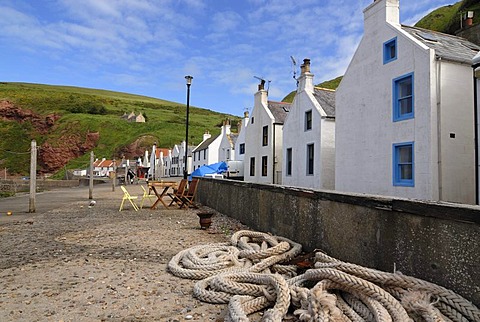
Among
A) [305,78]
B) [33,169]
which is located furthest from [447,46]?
[33,169]

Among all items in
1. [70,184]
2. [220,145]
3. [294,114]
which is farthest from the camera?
[70,184]

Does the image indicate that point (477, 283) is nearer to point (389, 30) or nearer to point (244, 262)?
point (244, 262)

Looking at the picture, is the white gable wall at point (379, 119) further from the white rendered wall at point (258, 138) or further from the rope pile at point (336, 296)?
the rope pile at point (336, 296)

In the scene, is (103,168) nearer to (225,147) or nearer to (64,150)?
(64,150)

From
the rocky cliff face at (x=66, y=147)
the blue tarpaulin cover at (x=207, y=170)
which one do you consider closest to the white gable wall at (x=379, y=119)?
the blue tarpaulin cover at (x=207, y=170)

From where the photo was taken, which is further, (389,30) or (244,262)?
(389,30)

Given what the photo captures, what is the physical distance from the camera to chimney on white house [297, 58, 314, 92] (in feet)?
65.0

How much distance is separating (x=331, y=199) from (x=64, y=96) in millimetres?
147373

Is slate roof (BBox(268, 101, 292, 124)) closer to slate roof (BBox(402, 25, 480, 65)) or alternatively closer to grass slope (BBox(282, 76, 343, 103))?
slate roof (BBox(402, 25, 480, 65))

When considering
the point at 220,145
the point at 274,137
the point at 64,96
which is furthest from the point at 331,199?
the point at 64,96

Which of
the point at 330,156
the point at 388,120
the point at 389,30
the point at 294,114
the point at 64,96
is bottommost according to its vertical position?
the point at 330,156

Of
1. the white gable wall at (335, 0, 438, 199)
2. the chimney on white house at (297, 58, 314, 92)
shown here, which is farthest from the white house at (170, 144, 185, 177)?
the white gable wall at (335, 0, 438, 199)

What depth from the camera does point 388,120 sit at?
1296 cm

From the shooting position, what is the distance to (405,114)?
1234cm
